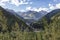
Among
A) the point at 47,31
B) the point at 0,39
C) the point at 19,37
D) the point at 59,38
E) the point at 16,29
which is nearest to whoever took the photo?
the point at 59,38

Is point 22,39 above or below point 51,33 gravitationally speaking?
below

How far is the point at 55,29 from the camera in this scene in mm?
22719

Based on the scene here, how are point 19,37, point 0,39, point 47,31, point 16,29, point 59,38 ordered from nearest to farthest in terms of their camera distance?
point 59,38
point 47,31
point 16,29
point 19,37
point 0,39

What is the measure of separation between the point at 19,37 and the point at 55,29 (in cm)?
933

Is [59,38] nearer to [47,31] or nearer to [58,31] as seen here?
[58,31]

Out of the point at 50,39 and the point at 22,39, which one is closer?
the point at 50,39

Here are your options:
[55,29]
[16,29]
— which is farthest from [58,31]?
[16,29]

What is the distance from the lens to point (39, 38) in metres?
31.2

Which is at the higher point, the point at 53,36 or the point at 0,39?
the point at 53,36

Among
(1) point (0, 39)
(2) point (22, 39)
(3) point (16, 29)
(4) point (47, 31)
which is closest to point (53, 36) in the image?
(4) point (47, 31)

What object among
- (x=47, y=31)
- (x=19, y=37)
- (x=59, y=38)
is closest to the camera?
(x=59, y=38)

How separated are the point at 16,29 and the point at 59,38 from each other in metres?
8.68

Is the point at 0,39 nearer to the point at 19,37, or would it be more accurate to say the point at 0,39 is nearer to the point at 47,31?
the point at 19,37

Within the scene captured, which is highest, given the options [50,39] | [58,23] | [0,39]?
[58,23]
